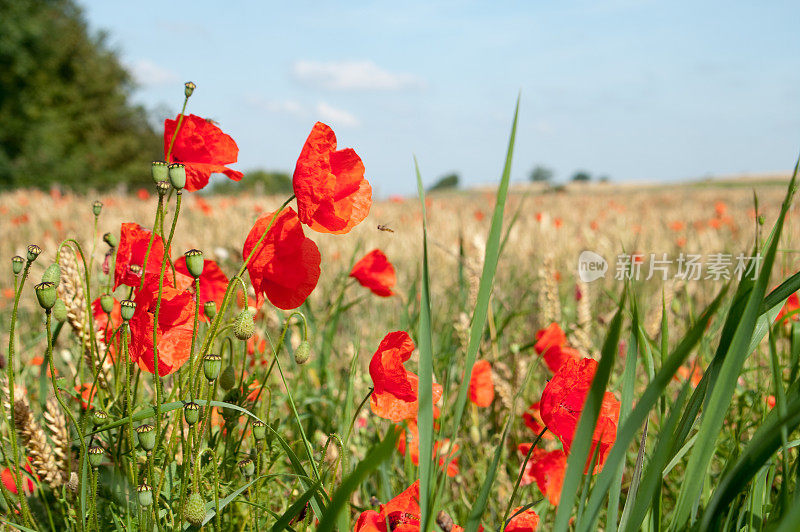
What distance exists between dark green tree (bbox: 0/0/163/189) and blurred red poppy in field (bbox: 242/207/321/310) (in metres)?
24.7

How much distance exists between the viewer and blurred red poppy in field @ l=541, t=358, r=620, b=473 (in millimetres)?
865

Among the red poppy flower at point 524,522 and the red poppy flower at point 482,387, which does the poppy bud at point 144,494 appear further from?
the red poppy flower at point 482,387

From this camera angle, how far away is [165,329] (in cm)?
90

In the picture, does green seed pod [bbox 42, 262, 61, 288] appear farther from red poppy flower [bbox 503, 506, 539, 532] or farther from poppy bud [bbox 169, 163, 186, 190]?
red poppy flower [bbox 503, 506, 539, 532]

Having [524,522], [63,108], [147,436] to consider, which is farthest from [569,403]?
[63,108]

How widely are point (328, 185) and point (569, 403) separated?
47 cm

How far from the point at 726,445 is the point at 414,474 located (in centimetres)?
71

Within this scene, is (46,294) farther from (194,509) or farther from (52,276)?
(194,509)

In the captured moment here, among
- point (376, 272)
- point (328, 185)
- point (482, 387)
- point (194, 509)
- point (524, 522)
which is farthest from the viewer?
point (482, 387)

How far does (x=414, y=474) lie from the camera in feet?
4.42

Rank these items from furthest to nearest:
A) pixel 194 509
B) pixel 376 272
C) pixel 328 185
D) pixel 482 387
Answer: pixel 482 387 < pixel 376 272 < pixel 328 185 < pixel 194 509

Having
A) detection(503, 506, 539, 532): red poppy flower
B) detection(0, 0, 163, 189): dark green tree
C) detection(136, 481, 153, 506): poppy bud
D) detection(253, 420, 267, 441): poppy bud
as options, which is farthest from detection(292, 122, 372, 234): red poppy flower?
detection(0, 0, 163, 189): dark green tree

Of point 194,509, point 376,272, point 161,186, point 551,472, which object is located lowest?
point 551,472

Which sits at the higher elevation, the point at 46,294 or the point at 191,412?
the point at 46,294
